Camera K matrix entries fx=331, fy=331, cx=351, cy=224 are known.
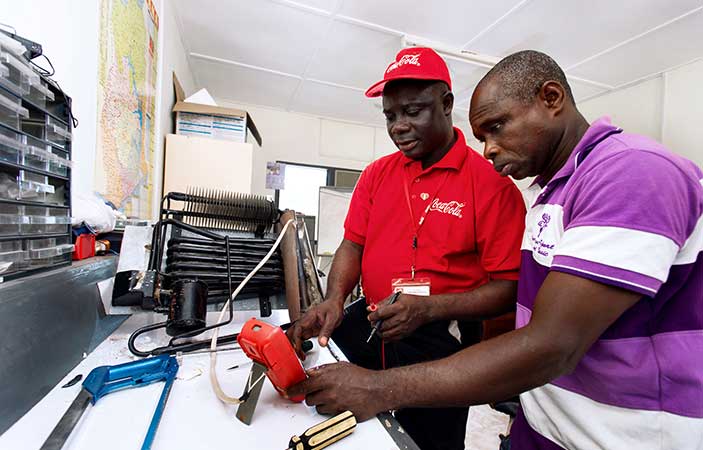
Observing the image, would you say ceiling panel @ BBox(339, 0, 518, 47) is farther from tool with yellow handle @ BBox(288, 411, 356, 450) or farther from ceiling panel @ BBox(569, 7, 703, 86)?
tool with yellow handle @ BBox(288, 411, 356, 450)

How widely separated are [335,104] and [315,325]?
377 cm

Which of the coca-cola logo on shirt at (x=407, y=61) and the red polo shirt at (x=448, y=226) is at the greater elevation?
the coca-cola logo on shirt at (x=407, y=61)

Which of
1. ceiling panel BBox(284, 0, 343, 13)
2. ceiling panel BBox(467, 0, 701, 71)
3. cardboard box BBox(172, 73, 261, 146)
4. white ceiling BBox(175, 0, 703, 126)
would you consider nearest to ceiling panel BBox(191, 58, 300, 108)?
white ceiling BBox(175, 0, 703, 126)

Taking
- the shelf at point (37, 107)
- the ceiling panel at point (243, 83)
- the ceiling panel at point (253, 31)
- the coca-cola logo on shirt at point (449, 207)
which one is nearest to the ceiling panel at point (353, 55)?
the ceiling panel at point (253, 31)

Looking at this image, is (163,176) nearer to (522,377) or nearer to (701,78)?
(522,377)

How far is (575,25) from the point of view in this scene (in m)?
2.37

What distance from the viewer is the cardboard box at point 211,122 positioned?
2.50 meters

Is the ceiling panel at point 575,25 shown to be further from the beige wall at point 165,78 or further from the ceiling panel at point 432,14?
the beige wall at point 165,78

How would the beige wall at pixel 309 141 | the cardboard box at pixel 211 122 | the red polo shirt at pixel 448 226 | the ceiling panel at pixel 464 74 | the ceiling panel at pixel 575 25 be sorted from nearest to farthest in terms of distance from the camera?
the red polo shirt at pixel 448 226 → the ceiling panel at pixel 575 25 → the cardboard box at pixel 211 122 → the ceiling panel at pixel 464 74 → the beige wall at pixel 309 141

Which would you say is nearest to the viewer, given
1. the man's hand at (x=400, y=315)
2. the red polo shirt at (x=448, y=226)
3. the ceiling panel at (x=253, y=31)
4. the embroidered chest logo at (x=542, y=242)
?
the embroidered chest logo at (x=542, y=242)

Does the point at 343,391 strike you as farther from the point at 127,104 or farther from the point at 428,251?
the point at 127,104

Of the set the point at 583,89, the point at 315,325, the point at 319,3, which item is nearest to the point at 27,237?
the point at 315,325

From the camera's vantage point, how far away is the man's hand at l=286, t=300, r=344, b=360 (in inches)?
30.7

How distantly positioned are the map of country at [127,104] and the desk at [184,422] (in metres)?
0.97
